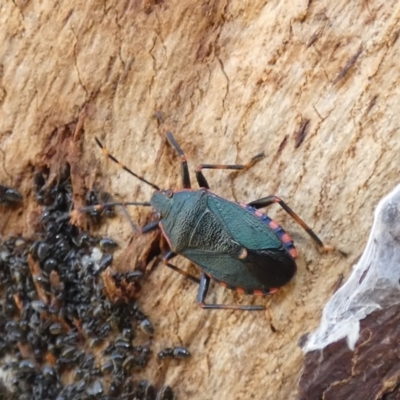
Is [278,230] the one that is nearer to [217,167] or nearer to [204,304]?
[217,167]

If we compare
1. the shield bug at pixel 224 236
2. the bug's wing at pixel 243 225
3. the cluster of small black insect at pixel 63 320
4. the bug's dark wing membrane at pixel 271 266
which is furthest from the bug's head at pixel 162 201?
the bug's dark wing membrane at pixel 271 266

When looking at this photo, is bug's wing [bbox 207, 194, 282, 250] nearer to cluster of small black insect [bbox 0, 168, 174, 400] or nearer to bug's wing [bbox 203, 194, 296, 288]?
bug's wing [bbox 203, 194, 296, 288]

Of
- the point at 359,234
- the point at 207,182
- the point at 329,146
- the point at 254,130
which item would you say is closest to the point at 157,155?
the point at 207,182

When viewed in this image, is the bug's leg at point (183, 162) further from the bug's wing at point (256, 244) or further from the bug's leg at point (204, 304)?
the bug's leg at point (204, 304)

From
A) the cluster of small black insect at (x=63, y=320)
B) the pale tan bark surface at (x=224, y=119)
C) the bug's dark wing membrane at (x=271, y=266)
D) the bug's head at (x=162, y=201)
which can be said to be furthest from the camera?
the cluster of small black insect at (x=63, y=320)

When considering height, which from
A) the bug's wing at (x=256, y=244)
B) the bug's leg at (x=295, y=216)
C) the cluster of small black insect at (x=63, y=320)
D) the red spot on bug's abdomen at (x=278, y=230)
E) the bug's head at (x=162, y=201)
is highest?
the bug's leg at (x=295, y=216)

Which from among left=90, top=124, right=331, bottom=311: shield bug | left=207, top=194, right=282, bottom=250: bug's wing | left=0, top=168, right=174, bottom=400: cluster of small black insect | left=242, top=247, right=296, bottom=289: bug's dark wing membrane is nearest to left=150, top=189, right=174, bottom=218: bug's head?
left=90, top=124, right=331, bottom=311: shield bug

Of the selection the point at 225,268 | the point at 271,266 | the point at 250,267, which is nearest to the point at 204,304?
the point at 225,268

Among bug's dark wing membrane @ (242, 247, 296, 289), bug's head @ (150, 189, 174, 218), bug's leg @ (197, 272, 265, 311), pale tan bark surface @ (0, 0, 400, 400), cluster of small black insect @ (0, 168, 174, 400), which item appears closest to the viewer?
pale tan bark surface @ (0, 0, 400, 400)
